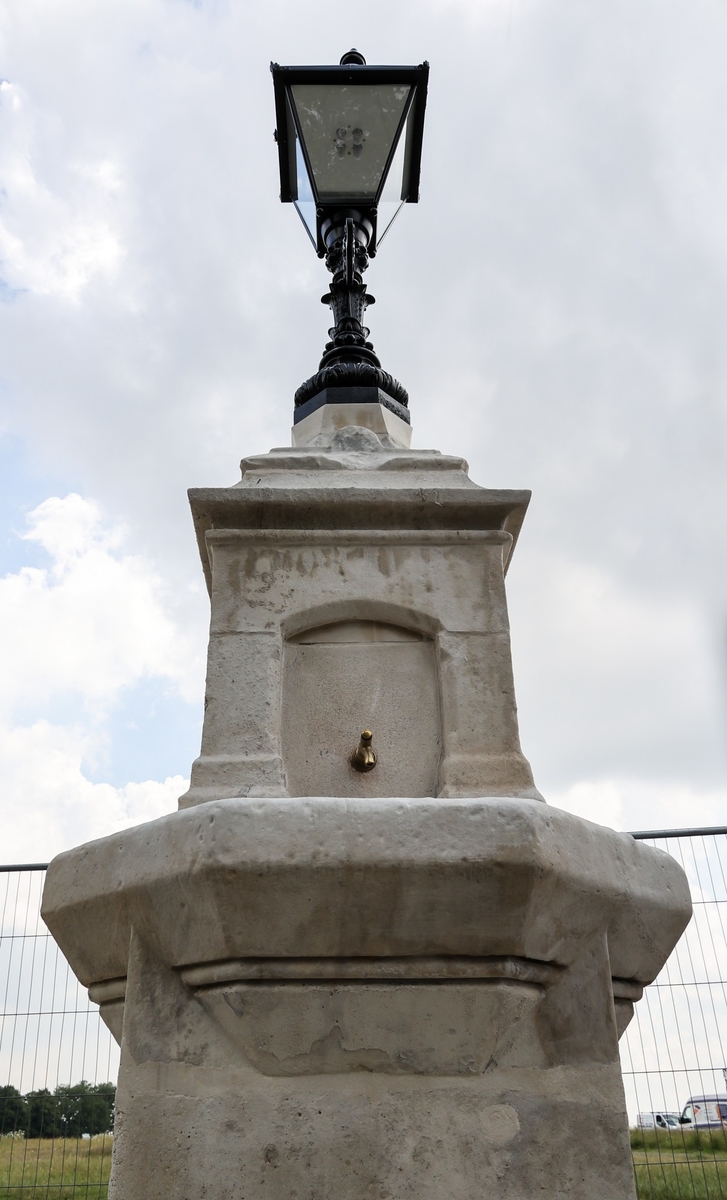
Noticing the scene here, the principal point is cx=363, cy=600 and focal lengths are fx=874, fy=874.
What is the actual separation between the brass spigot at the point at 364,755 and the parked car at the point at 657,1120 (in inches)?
119

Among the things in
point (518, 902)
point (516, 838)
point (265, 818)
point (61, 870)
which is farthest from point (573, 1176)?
point (61, 870)

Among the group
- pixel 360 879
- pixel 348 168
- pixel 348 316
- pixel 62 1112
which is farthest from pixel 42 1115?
pixel 348 168

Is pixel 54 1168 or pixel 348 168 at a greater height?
pixel 348 168

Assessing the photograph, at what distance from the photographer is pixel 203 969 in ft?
5.67

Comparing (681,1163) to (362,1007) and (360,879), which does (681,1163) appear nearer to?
(362,1007)

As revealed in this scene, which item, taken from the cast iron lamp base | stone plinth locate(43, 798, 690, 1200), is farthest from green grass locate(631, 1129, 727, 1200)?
the cast iron lamp base

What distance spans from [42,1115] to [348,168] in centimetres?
433

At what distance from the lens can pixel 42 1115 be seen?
412 cm

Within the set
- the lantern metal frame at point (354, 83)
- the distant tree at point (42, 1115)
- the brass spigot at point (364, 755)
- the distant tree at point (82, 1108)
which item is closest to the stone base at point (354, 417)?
the lantern metal frame at point (354, 83)

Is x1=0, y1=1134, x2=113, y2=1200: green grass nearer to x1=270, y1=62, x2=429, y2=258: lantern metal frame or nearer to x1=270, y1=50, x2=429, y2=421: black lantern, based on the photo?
x1=270, y1=50, x2=429, y2=421: black lantern

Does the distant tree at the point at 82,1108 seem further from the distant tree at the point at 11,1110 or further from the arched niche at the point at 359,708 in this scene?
Answer: the arched niche at the point at 359,708

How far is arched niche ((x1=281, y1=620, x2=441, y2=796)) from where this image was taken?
7.13 ft

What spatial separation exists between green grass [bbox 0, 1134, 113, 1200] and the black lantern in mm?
3558

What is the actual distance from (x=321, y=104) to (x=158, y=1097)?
293 cm
